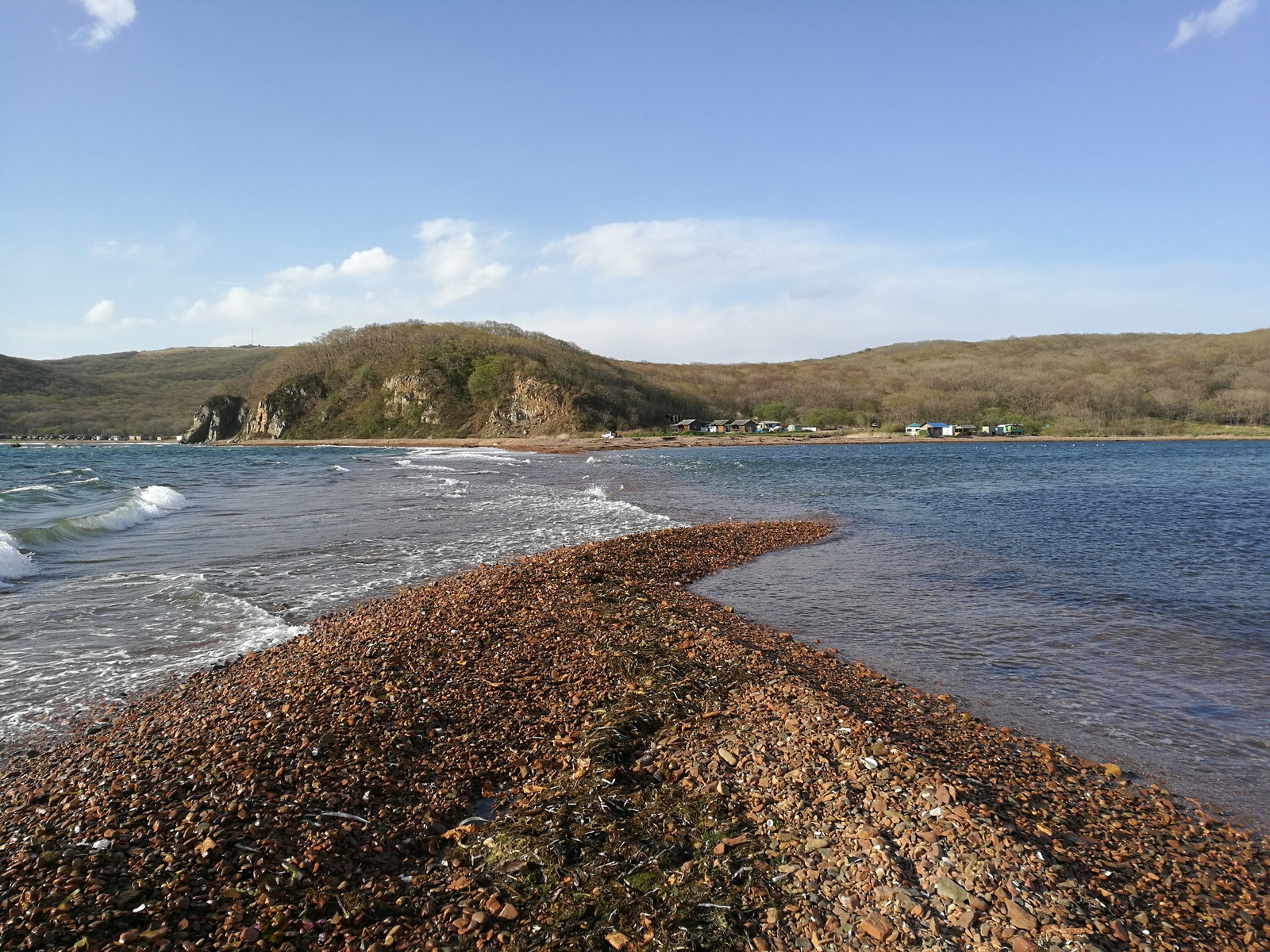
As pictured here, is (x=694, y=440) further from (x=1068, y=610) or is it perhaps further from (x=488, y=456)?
(x=1068, y=610)

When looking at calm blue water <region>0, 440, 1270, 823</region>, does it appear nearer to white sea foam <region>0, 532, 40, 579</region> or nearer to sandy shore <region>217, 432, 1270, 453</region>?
white sea foam <region>0, 532, 40, 579</region>

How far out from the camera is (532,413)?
132m

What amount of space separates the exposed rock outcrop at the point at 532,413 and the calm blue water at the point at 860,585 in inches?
3782

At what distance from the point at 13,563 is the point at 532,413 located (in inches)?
4669

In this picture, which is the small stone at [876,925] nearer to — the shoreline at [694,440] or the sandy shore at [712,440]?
the sandy shore at [712,440]

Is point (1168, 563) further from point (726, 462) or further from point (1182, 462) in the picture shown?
point (1182, 462)

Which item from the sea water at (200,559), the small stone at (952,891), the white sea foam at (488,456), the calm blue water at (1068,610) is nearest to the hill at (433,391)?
the white sea foam at (488,456)

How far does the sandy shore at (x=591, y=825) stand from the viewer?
393 cm

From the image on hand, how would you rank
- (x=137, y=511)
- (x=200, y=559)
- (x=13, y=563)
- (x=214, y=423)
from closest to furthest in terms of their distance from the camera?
(x=13, y=563), (x=200, y=559), (x=137, y=511), (x=214, y=423)

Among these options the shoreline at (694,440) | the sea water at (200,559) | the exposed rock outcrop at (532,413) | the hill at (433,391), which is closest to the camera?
the sea water at (200,559)

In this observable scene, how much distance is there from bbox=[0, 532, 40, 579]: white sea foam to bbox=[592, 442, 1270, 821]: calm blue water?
567 inches

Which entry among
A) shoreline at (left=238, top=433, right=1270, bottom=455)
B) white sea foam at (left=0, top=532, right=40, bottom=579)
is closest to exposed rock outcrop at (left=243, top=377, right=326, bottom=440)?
shoreline at (left=238, top=433, right=1270, bottom=455)

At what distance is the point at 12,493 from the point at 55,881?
32814 millimetres

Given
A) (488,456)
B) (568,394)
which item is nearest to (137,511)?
(488,456)
